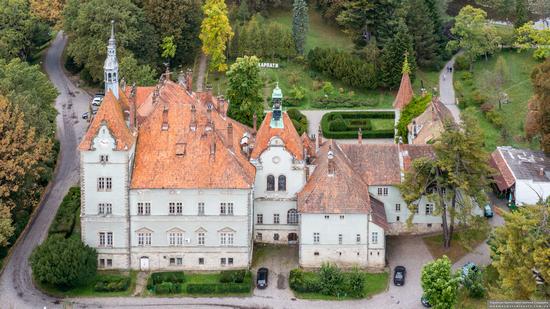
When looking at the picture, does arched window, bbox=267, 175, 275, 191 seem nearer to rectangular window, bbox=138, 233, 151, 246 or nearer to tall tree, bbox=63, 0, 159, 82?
rectangular window, bbox=138, 233, 151, 246

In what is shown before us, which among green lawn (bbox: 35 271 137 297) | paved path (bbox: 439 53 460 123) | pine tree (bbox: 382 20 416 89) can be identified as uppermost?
pine tree (bbox: 382 20 416 89)

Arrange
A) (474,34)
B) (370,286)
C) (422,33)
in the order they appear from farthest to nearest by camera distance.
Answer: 1. (474,34)
2. (422,33)
3. (370,286)

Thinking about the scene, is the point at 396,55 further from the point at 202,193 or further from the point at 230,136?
the point at 202,193

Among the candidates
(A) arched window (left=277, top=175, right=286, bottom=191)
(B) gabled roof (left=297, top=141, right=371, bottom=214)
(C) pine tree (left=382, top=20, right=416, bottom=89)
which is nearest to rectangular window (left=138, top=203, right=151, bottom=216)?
(A) arched window (left=277, top=175, right=286, bottom=191)

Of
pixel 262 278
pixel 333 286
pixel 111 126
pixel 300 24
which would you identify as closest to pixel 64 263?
pixel 111 126

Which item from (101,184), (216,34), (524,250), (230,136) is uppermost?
(216,34)

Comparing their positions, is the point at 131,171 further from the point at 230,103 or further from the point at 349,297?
the point at 230,103
